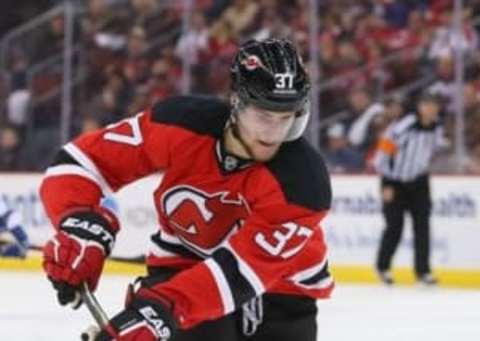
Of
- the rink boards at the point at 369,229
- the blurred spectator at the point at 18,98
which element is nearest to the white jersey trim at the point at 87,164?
the rink boards at the point at 369,229

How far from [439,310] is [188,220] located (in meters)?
4.28

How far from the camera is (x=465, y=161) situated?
895 centimetres

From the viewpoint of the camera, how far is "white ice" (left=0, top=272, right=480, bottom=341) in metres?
5.61

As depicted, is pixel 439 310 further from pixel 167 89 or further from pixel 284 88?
pixel 284 88

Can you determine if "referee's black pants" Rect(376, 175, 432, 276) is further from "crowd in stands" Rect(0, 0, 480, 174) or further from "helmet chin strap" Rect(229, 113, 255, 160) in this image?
"helmet chin strap" Rect(229, 113, 255, 160)

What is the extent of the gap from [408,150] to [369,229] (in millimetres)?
883

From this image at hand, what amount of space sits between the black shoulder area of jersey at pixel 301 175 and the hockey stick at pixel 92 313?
440 millimetres

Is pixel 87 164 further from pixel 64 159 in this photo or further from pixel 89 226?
pixel 89 226

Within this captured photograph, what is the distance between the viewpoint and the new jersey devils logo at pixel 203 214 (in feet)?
9.29

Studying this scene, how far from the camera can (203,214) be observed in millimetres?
2852

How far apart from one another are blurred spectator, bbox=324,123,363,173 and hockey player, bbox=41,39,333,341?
617cm

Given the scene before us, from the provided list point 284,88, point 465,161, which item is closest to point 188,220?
point 284,88

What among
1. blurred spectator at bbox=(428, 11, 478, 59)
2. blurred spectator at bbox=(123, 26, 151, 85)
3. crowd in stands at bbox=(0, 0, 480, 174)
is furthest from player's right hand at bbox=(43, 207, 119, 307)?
blurred spectator at bbox=(123, 26, 151, 85)

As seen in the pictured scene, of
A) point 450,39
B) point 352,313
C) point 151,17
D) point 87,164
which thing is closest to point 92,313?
point 87,164
